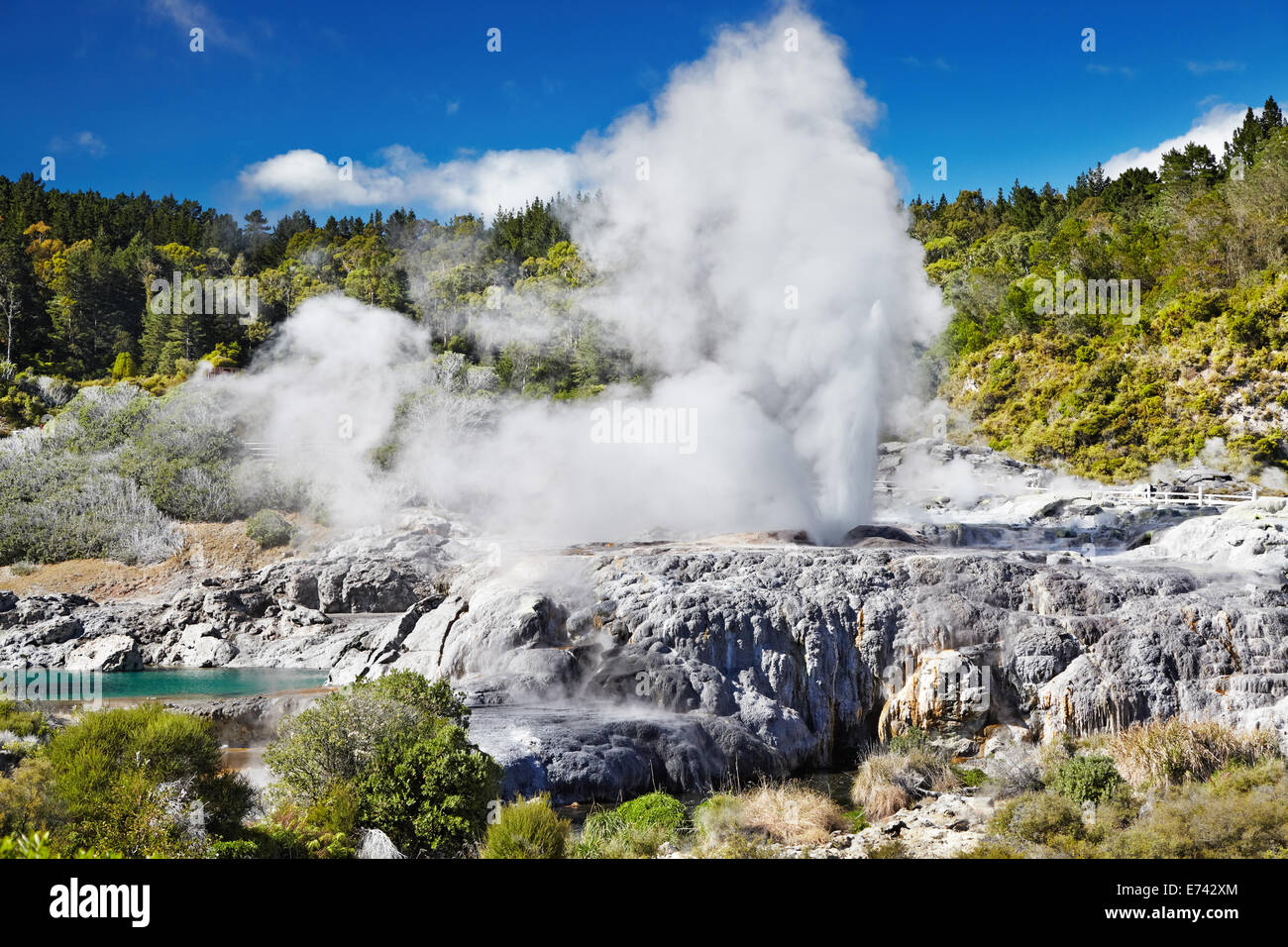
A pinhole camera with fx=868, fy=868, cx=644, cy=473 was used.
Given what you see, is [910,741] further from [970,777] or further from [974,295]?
[974,295]

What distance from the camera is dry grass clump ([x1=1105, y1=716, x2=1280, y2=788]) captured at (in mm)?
11484

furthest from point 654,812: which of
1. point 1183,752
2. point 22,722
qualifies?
point 22,722

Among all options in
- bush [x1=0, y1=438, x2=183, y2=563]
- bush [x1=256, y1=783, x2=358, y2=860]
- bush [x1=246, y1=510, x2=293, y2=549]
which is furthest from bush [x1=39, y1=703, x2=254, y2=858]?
bush [x1=0, y1=438, x2=183, y2=563]

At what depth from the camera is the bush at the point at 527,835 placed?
28.7 feet

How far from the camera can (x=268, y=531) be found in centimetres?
3512

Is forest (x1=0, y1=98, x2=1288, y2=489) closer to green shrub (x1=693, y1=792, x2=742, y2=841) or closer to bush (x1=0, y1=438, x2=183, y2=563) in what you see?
bush (x1=0, y1=438, x2=183, y2=563)

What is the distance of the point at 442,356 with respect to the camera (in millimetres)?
49500

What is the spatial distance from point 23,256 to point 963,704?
57861 mm

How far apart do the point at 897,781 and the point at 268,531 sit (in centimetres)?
2951

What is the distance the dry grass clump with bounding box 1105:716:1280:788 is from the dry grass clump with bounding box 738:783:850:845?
3.95m

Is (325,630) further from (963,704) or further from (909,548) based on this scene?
(963,704)
